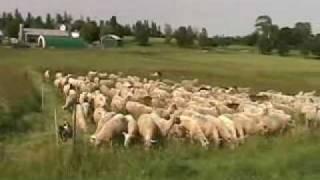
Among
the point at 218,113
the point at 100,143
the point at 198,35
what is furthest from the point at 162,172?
the point at 198,35

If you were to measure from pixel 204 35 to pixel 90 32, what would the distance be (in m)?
25.3

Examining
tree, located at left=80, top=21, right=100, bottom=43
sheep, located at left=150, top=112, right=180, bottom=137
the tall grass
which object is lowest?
tree, located at left=80, top=21, right=100, bottom=43

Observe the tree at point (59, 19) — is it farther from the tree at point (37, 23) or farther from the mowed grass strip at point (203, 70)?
the mowed grass strip at point (203, 70)

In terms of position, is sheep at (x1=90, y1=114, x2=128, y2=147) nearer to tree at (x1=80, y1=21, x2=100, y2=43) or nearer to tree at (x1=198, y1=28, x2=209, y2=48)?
tree at (x1=198, y1=28, x2=209, y2=48)

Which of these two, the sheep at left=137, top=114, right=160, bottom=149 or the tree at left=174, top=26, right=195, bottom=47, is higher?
the sheep at left=137, top=114, right=160, bottom=149

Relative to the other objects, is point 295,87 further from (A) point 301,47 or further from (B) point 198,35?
(B) point 198,35

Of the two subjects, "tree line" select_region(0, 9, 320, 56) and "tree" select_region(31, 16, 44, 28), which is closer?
"tree line" select_region(0, 9, 320, 56)

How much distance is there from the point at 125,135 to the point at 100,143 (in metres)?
0.83

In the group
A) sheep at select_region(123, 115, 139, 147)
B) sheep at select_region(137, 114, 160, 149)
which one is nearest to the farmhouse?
sheep at select_region(123, 115, 139, 147)

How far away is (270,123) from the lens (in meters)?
18.0

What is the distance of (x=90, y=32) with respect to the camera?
13688 cm

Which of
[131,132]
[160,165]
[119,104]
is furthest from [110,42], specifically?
[160,165]

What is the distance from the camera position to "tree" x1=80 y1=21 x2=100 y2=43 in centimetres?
13538

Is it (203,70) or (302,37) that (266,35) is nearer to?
(302,37)
